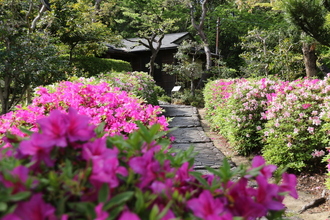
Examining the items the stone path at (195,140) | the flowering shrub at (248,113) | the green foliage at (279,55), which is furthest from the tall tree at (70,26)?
the flowering shrub at (248,113)

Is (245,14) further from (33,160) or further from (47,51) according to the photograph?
(33,160)

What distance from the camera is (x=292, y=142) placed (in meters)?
5.21

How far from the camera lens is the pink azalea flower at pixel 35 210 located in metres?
0.69

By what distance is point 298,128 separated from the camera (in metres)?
5.11

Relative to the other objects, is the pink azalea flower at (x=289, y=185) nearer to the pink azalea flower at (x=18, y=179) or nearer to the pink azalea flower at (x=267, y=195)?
the pink azalea flower at (x=267, y=195)

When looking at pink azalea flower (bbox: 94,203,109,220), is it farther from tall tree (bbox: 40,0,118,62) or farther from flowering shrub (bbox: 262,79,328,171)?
tall tree (bbox: 40,0,118,62)

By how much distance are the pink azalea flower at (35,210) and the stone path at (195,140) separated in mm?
3000

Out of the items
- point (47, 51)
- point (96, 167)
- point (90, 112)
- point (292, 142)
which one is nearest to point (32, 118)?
point (90, 112)

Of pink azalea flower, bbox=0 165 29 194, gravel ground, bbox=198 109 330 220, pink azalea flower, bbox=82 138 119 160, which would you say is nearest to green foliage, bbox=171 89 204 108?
gravel ground, bbox=198 109 330 220

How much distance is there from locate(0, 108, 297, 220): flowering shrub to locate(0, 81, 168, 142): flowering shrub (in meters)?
1.68

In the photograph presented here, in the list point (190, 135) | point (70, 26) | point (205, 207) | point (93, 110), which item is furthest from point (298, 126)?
point (70, 26)

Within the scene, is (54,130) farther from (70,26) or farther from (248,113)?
(70,26)

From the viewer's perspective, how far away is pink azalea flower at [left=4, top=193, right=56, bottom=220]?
27.0 inches

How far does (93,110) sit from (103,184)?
7.36 ft
